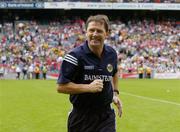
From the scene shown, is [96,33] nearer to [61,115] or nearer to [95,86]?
[95,86]

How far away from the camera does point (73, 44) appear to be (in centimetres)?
4734

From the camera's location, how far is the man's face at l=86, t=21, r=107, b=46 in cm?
523

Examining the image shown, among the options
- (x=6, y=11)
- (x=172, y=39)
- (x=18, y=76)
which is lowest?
(x=18, y=76)

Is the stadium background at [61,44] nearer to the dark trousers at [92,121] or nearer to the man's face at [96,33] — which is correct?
the dark trousers at [92,121]

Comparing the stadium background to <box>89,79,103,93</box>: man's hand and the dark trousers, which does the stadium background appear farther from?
<box>89,79,103,93</box>: man's hand

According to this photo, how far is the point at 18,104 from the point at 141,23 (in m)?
37.3

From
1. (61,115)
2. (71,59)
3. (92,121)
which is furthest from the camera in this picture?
(61,115)

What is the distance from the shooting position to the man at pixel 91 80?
17.3 ft

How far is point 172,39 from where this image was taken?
49969 mm

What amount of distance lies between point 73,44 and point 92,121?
4197cm

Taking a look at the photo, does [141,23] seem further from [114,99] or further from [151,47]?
Result: [114,99]

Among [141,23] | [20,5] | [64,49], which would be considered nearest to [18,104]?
[64,49]

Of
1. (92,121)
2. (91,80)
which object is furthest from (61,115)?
(91,80)

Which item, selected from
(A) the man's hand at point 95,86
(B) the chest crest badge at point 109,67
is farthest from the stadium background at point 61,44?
(A) the man's hand at point 95,86
